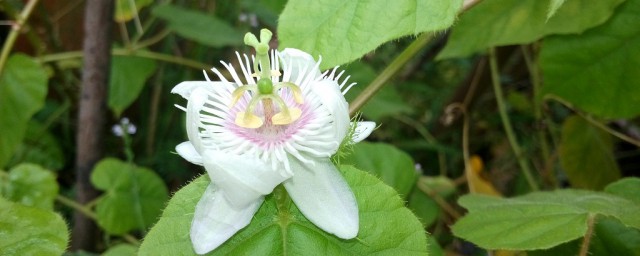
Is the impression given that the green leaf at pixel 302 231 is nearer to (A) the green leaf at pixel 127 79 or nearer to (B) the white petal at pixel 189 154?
(B) the white petal at pixel 189 154

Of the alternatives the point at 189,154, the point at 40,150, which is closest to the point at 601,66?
the point at 189,154

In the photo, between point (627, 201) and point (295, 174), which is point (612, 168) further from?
point (295, 174)

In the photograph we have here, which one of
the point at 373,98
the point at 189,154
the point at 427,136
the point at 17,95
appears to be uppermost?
the point at 189,154

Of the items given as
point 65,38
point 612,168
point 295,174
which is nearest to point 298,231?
point 295,174

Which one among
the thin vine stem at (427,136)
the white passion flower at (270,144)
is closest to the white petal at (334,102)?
the white passion flower at (270,144)

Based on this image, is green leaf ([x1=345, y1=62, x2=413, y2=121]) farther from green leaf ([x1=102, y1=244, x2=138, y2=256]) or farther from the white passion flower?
the white passion flower

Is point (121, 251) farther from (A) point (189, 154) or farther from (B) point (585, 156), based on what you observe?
(B) point (585, 156)
